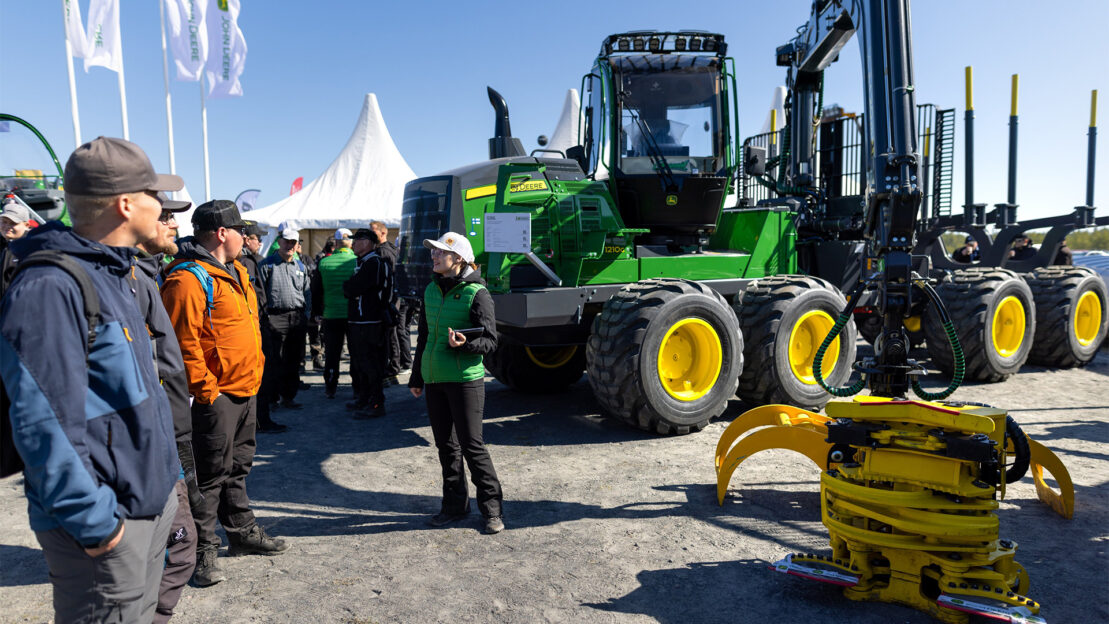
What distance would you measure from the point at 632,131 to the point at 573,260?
1.49 meters

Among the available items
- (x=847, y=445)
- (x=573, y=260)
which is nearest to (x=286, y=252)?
(x=573, y=260)

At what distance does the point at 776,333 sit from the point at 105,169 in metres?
5.50

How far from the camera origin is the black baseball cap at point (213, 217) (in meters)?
3.46

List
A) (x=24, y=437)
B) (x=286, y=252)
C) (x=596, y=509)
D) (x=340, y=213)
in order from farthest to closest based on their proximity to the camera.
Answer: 1. (x=340, y=213)
2. (x=286, y=252)
3. (x=596, y=509)
4. (x=24, y=437)

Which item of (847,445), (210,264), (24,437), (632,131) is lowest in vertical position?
(847,445)

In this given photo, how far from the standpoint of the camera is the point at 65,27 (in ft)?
47.2

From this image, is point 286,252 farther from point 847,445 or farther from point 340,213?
point 340,213

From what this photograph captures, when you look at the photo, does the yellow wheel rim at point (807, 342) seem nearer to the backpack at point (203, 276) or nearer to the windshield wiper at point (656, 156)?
the windshield wiper at point (656, 156)

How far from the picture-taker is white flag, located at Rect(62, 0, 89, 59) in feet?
→ 46.8

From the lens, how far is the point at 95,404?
1785 millimetres

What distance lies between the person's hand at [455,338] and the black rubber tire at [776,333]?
3317mm

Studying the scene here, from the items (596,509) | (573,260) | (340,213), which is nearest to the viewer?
(596,509)

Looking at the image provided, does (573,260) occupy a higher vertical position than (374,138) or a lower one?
lower

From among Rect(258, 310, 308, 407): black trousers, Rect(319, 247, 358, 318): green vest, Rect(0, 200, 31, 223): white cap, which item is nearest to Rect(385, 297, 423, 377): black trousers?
Rect(319, 247, 358, 318): green vest
